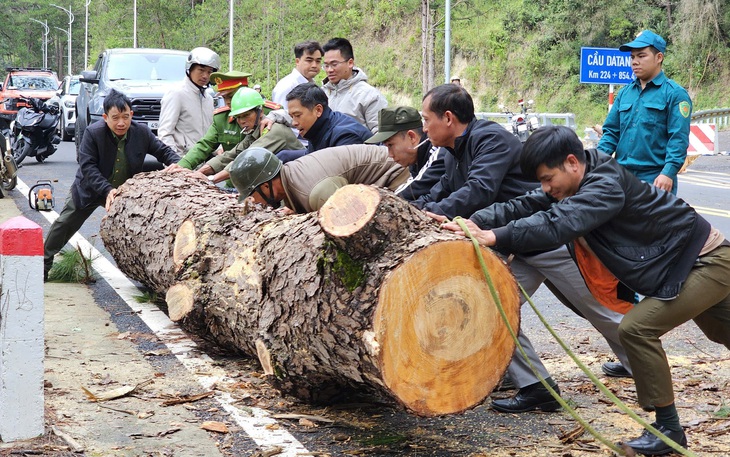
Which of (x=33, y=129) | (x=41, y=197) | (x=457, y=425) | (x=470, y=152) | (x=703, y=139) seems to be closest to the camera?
(x=457, y=425)

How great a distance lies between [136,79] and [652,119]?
1141cm

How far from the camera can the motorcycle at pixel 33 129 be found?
16.3 m

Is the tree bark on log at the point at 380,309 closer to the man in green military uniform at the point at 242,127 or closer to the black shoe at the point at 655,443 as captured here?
the black shoe at the point at 655,443

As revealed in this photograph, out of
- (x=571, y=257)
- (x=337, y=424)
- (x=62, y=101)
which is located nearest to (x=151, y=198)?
(x=337, y=424)

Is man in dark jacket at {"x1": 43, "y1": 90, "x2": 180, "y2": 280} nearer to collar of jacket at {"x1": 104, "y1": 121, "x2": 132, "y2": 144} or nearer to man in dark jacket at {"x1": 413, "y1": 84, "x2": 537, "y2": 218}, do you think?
collar of jacket at {"x1": 104, "y1": 121, "x2": 132, "y2": 144}

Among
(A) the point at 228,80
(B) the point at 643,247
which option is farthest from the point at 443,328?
(A) the point at 228,80

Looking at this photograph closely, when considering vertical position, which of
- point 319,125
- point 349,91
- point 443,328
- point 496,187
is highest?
point 349,91

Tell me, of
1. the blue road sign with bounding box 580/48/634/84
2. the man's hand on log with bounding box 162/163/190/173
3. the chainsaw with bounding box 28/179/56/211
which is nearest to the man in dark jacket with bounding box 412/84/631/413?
the man's hand on log with bounding box 162/163/190/173

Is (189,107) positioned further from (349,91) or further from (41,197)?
(41,197)

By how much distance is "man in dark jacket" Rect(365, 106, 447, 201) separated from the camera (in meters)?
4.94

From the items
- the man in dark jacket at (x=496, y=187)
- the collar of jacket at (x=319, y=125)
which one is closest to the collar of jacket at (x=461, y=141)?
the man in dark jacket at (x=496, y=187)

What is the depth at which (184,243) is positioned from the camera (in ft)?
19.3

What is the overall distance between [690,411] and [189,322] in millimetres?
2954

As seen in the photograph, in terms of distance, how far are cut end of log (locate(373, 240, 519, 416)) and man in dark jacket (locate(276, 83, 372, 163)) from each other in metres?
2.29
